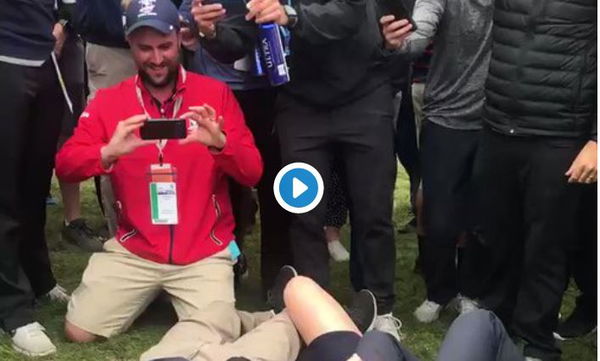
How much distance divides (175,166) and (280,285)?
69 centimetres

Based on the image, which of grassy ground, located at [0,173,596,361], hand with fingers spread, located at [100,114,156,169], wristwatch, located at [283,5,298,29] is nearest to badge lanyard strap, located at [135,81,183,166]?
hand with fingers spread, located at [100,114,156,169]

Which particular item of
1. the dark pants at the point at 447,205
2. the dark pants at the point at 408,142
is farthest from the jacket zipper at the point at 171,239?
the dark pants at the point at 408,142

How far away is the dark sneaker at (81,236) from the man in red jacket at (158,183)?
49.7 inches

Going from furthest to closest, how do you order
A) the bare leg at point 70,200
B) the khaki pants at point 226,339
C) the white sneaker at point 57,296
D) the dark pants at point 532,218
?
1. the bare leg at point 70,200
2. the white sneaker at point 57,296
3. the dark pants at point 532,218
4. the khaki pants at point 226,339

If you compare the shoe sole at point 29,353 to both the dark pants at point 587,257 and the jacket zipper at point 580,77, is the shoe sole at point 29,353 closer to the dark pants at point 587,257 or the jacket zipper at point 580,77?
the dark pants at point 587,257

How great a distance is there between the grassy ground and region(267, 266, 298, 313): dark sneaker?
28 cm

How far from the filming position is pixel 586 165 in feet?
13.6

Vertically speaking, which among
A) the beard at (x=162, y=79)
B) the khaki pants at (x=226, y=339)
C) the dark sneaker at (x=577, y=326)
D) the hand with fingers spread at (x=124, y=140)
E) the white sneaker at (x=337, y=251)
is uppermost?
the beard at (x=162, y=79)

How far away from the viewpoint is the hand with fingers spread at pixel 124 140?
14.9 ft

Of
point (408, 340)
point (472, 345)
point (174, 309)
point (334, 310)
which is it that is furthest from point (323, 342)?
point (174, 309)

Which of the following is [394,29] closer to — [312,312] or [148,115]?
[148,115]

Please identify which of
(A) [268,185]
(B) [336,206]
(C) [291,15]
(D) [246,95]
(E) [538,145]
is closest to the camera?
(E) [538,145]

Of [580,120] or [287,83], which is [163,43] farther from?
[580,120]
